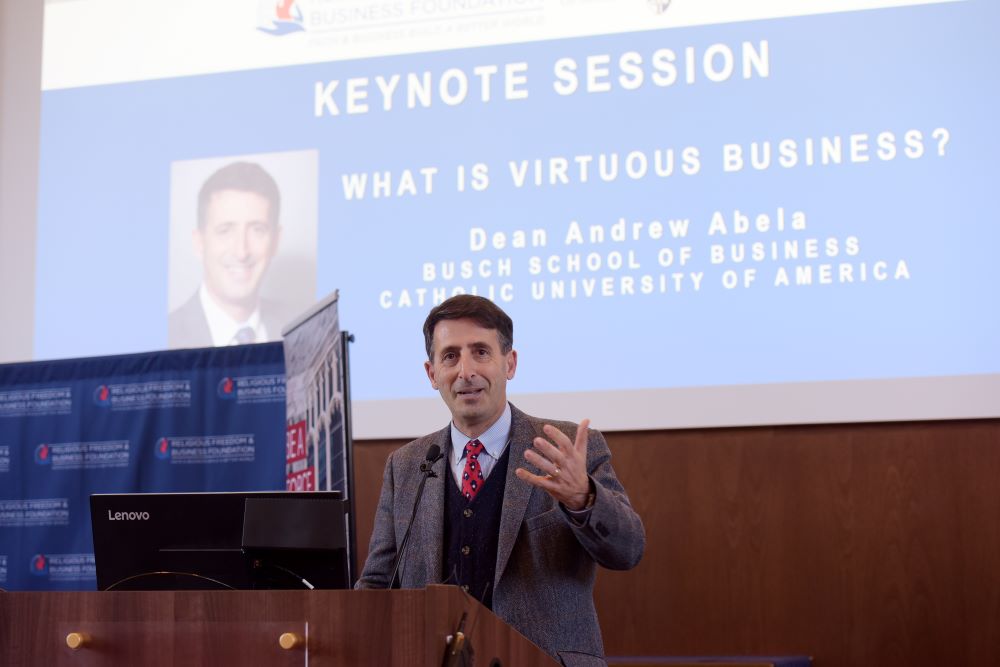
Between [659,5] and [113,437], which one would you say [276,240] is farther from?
[659,5]

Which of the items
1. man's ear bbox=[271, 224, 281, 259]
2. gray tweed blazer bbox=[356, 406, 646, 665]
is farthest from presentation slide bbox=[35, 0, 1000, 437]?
gray tweed blazer bbox=[356, 406, 646, 665]

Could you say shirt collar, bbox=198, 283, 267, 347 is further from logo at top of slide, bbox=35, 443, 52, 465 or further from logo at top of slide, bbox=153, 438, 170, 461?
logo at top of slide, bbox=35, 443, 52, 465

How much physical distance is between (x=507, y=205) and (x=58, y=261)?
6.90 ft

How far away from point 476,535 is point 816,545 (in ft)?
7.55

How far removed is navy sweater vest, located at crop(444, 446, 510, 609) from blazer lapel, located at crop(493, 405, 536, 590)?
0.03m

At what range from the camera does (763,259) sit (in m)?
4.25

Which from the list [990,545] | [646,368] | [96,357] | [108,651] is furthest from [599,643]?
[96,357]

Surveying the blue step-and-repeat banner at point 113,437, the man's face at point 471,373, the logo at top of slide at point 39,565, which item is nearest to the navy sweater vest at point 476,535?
the man's face at point 471,373

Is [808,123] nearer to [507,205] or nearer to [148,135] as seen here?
[507,205]

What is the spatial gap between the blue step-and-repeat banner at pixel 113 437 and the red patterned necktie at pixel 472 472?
1.81m

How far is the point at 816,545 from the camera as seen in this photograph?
14.2ft

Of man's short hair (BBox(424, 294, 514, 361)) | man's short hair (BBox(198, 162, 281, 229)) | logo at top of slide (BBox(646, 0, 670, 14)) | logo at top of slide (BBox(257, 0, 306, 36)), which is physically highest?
logo at top of slide (BBox(257, 0, 306, 36))

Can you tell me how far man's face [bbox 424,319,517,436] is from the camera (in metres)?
2.53

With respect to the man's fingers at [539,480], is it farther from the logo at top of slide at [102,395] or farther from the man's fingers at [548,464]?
the logo at top of slide at [102,395]
